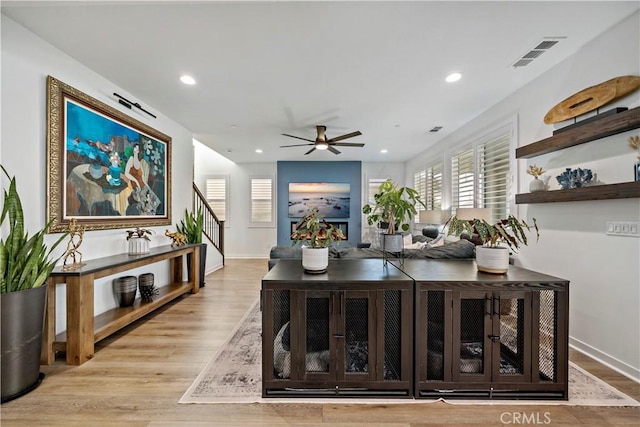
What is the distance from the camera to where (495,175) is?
3.58 metres

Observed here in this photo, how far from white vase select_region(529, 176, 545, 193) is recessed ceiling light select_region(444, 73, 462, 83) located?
4.32ft

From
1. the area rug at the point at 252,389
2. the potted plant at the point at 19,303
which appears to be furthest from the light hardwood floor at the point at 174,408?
the potted plant at the point at 19,303

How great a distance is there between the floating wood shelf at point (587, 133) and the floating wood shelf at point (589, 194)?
410 millimetres

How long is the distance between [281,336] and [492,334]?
1.36 m

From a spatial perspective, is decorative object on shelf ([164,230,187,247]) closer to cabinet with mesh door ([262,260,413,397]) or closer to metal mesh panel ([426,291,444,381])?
cabinet with mesh door ([262,260,413,397])

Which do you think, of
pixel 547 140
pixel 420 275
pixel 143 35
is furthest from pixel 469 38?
pixel 143 35

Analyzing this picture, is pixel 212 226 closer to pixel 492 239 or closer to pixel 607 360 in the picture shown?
pixel 492 239

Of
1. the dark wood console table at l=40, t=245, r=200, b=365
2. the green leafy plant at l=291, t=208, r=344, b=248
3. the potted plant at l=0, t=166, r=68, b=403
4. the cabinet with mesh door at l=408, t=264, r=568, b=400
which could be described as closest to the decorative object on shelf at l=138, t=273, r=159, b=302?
the dark wood console table at l=40, t=245, r=200, b=365

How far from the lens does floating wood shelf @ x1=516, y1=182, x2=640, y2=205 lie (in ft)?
6.10

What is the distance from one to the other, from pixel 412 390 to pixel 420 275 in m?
0.74

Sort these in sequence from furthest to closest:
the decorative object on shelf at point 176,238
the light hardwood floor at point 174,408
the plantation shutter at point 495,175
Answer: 1. the decorative object on shelf at point 176,238
2. the plantation shutter at point 495,175
3. the light hardwood floor at point 174,408

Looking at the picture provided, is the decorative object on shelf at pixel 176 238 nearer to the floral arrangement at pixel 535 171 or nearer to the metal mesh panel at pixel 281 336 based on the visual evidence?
the metal mesh panel at pixel 281 336

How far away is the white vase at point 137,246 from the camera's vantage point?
3105 mm

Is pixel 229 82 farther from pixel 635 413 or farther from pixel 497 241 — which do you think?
pixel 635 413
